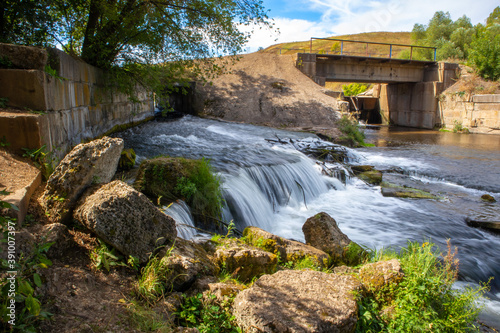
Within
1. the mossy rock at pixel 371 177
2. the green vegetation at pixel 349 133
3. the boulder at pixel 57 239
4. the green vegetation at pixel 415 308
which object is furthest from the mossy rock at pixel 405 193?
the boulder at pixel 57 239

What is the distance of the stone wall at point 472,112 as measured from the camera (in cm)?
2417

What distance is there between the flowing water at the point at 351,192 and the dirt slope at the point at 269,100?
550cm

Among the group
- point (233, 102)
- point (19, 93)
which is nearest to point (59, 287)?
point (19, 93)

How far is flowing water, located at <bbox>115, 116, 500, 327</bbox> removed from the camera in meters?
6.81

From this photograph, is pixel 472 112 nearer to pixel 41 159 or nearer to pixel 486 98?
pixel 486 98

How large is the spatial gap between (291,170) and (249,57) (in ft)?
60.1

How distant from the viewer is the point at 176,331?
2807 millimetres

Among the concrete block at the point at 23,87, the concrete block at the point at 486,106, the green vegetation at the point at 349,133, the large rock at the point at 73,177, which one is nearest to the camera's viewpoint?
the large rock at the point at 73,177

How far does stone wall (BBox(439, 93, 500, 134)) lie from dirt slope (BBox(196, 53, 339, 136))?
11.4 metres

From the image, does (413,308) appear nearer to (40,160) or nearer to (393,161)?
(40,160)

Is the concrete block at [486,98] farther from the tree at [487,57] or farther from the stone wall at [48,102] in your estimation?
the stone wall at [48,102]

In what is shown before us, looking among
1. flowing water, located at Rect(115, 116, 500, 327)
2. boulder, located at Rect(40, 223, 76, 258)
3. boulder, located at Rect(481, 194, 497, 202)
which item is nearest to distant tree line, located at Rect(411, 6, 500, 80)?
flowing water, located at Rect(115, 116, 500, 327)

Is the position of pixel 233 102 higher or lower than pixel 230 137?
higher

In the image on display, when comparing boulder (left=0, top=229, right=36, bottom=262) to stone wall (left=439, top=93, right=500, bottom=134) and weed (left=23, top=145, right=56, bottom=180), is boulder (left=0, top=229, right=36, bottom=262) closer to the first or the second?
weed (left=23, top=145, right=56, bottom=180)
